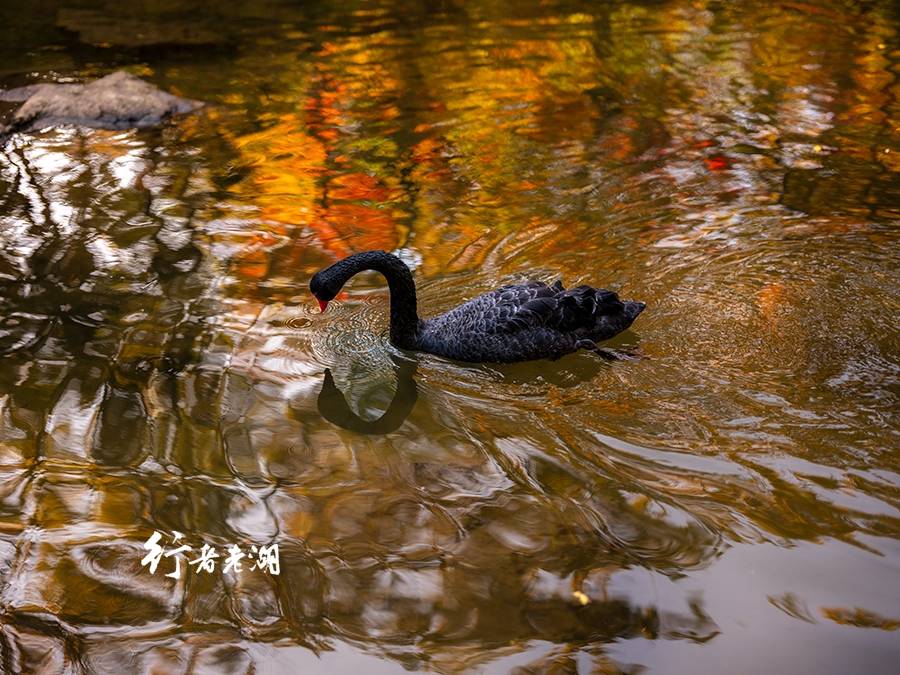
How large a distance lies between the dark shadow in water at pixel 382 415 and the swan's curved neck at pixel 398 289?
0.17 m

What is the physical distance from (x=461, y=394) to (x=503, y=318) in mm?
430

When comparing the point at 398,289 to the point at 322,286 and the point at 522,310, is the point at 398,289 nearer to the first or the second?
the point at 322,286

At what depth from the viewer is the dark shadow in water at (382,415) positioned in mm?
4383

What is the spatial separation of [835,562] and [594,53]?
26.0 feet

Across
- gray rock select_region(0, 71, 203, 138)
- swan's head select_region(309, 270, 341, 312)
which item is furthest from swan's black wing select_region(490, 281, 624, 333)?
gray rock select_region(0, 71, 203, 138)

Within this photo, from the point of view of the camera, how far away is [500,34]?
11234 millimetres

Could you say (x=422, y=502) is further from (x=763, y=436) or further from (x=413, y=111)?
(x=413, y=111)

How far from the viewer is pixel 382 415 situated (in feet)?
14.7

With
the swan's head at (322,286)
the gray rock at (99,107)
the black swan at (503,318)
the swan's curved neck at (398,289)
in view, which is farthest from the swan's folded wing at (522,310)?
the gray rock at (99,107)

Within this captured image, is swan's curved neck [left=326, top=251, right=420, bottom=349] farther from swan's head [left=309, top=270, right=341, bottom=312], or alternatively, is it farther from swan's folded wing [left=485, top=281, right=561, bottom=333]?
swan's folded wing [left=485, top=281, right=561, bottom=333]

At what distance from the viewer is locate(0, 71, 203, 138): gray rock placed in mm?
8531

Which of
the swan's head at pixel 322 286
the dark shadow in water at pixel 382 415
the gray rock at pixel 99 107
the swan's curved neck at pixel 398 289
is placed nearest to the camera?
the dark shadow in water at pixel 382 415

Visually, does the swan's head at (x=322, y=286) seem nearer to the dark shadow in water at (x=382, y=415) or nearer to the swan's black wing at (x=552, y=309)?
the dark shadow in water at (x=382, y=415)

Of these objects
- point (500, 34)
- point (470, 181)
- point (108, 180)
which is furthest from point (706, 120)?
point (108, 180)
